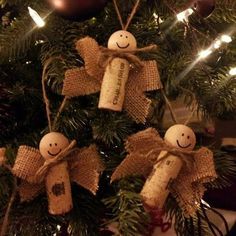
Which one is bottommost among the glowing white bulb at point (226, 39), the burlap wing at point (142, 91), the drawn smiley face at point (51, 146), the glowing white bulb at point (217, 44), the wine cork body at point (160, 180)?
the wine cork body at point (160, 180)

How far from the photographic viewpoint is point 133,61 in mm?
420

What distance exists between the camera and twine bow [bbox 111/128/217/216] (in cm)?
37

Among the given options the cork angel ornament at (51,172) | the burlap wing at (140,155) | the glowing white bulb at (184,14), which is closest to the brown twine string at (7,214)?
the cork angel ornament at (51,172)

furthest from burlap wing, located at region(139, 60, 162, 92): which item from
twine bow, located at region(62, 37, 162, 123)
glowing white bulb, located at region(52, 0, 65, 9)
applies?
glowing white bulb, located at region(52, 0, 65, 9)

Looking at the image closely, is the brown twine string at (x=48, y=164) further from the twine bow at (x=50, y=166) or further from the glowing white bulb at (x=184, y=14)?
the glowing white bulb at (x=184, y=14)

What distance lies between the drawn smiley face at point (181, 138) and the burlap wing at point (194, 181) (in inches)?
0.5

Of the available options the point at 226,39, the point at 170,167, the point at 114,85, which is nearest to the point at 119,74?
the point at 114,85

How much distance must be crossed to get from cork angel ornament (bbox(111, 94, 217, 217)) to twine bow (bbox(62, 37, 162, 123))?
0.05 metres

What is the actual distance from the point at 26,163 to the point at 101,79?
0.13 m

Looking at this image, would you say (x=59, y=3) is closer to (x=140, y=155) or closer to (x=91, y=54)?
(x=91, y=54)

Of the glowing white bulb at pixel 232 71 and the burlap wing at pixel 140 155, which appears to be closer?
the burlap wing at pixel 140 155

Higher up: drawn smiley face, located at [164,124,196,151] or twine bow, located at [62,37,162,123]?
twine bow, located at [62,37,162,123]

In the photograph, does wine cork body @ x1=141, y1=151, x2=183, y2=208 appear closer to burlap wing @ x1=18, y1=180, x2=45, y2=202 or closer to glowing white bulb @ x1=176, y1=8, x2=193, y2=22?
burlap wing @ x1=18, y1=180, x2=45, y2=202

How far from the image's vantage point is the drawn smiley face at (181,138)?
0.37 m
